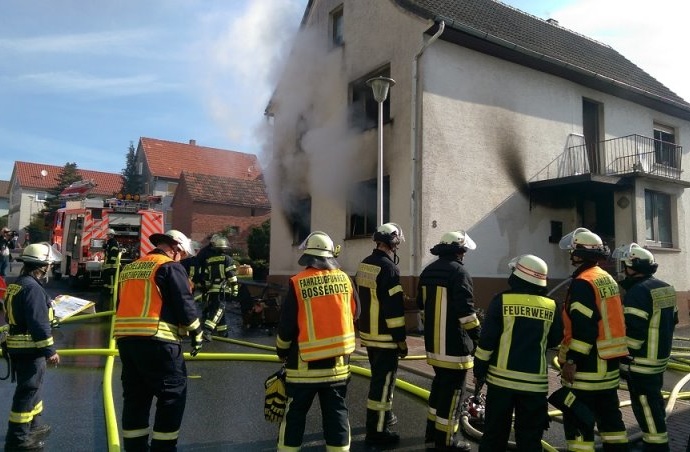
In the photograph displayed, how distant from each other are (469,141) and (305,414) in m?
8.75

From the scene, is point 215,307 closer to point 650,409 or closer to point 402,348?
point 402,348

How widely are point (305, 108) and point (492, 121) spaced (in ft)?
16.9

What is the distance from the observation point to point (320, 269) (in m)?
3.70

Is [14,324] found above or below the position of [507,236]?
below

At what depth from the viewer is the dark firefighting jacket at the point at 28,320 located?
13.6 feet

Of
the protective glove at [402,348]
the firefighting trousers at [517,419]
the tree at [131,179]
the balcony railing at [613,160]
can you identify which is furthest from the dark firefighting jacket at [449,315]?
the tree at [131,179]

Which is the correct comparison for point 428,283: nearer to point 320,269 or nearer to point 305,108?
point 320,269

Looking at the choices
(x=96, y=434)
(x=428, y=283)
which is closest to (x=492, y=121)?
(x=428, y=283)

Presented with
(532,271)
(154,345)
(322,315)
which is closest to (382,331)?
(322,315)

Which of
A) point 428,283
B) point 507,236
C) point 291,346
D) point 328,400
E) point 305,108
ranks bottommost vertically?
point 328,400

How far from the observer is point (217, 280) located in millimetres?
8531

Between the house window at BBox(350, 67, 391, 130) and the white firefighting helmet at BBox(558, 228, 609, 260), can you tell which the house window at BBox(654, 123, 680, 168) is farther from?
the white firefighting helmet at BBox(558, 228, 609, 260)

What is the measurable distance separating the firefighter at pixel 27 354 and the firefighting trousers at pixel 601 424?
388 centimetres

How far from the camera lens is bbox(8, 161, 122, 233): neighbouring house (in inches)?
2064
